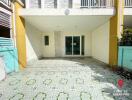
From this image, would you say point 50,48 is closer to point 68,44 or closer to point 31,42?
point 68,44

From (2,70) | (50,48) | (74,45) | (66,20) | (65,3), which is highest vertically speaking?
(65,3)

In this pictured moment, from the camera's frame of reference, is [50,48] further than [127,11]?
Yes

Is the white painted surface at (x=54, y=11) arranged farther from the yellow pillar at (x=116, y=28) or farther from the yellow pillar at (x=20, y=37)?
the yellow pillar at (x=116, y=28)

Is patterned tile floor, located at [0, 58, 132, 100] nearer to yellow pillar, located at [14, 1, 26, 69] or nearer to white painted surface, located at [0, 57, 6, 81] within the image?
white painted surface, located at [0, 57, 6, 81]

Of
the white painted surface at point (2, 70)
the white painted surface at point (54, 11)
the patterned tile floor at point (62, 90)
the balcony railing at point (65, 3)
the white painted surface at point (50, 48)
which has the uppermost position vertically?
the balcony railing at point (65, 3)

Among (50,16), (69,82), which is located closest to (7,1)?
(50,16)

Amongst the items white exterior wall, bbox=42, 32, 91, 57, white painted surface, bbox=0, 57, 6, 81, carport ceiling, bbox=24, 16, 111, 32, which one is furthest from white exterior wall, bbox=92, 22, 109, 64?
white painted surface, bbox=0, 57, 6, 81

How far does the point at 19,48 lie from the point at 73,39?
6.47 metres

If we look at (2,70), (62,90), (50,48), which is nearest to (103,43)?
(50,48)

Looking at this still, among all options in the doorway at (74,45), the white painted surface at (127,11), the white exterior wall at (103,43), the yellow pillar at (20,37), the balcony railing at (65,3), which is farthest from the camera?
the doorway at (74,45)

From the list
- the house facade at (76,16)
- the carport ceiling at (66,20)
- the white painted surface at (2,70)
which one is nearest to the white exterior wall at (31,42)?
the house facade at (76,16)

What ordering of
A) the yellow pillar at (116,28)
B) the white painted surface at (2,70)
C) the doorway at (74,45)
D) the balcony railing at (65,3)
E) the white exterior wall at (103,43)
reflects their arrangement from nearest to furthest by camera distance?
the white painted surface at (2,70), the yellow pillar at (116,28), the white exterior wall at (103,43), the balcony railing at (65,3), the doorway at (74,45)

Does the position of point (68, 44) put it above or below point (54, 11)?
below

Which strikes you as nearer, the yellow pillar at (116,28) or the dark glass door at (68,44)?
the yellow pillar at (116,28)
